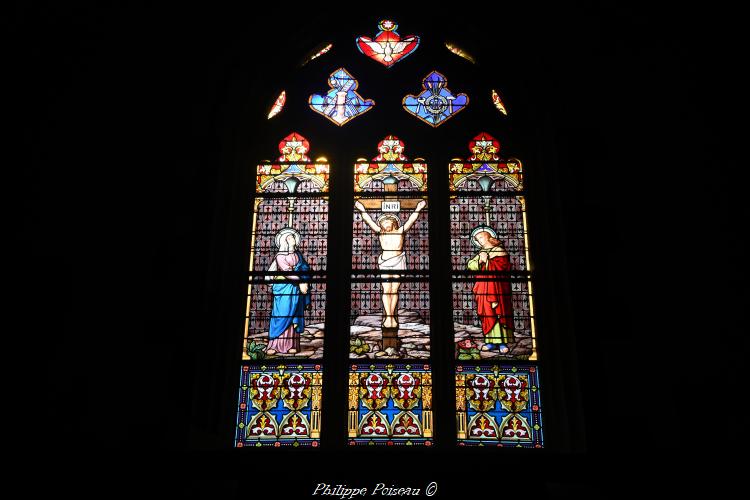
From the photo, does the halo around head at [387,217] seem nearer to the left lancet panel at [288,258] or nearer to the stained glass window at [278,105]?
the left lancet panel at [288,258]

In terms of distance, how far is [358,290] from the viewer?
505 cm

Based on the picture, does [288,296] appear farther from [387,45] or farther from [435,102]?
[387,45]

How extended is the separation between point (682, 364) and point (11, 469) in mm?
3058

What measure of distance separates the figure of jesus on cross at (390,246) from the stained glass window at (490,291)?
28cm

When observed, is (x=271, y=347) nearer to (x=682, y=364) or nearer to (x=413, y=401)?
(x=413, y=401)

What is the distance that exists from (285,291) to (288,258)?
0.68 ft

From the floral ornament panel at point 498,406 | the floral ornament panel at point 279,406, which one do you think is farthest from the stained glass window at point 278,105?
the floral ornament panel at point 498,406

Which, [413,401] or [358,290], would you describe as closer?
[413,401]

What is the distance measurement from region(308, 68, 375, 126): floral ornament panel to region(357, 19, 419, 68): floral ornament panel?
0.76ft

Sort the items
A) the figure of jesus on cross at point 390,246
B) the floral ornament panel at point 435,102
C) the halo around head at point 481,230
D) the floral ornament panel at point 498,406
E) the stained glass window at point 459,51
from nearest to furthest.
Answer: the floral ornament panel at point 498,406 → the figure of jesus on cross at point 390,246 → the halo around head at point 481,230 → the floral ornament panel at point 435,102 → the stained glass window at point 459,51

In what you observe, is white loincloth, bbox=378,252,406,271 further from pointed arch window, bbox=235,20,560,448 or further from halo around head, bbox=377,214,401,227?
halo around head, bbox=377,214,401,227

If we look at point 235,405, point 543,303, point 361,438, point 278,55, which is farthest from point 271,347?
point 278,55

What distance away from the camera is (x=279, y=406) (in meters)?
4.73

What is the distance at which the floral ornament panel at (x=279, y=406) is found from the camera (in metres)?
4.64
